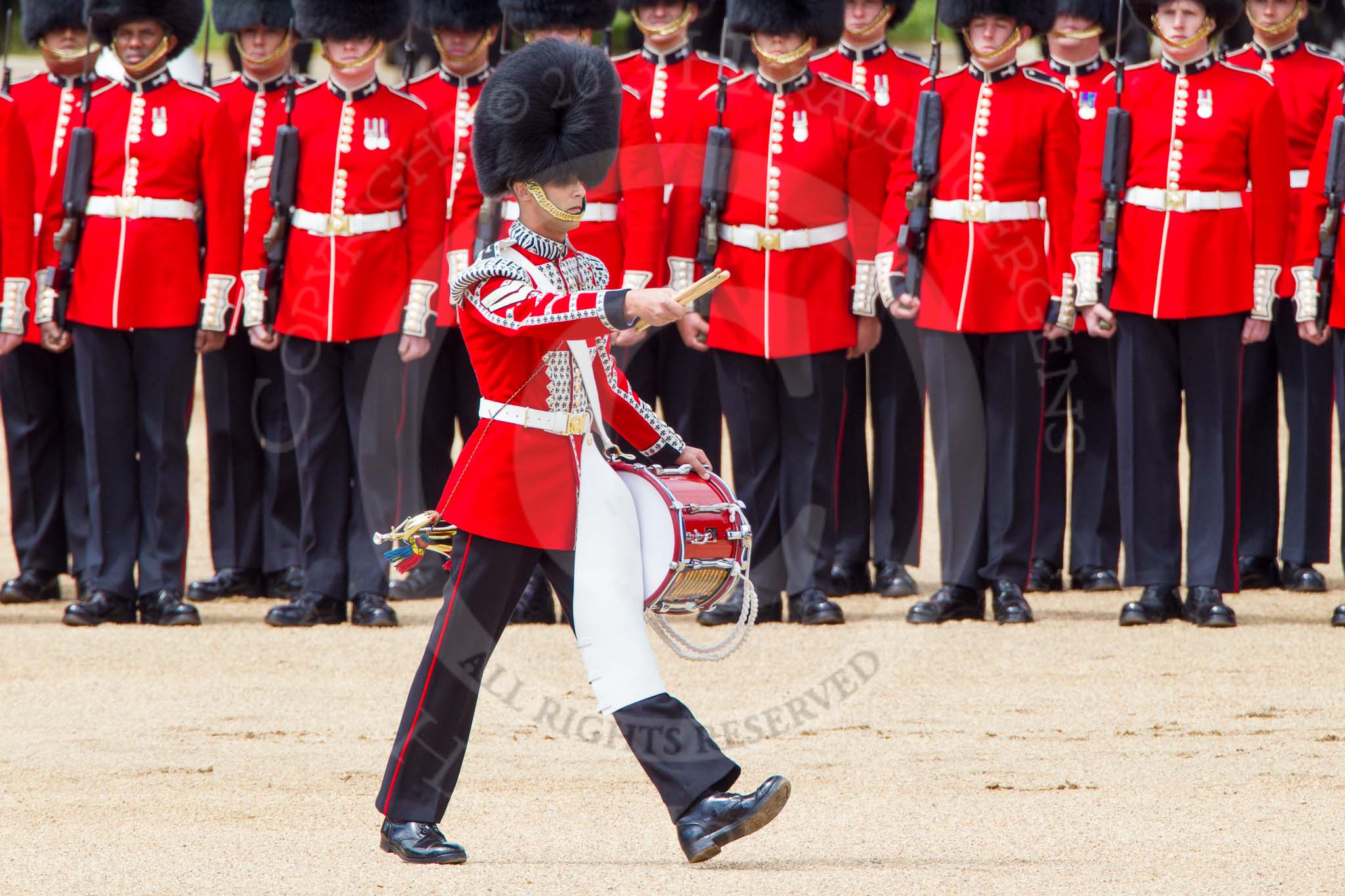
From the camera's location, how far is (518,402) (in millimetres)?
3439

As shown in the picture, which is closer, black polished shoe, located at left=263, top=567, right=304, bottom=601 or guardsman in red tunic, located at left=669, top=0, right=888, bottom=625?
guardsman in red tunic, located at left=669, top=0, right=888, bottom=625

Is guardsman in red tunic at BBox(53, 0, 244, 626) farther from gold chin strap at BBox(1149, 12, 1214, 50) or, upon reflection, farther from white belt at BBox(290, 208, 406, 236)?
gold chin strap at BBox(1149, 12, 1214, 50)

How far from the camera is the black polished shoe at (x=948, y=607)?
5.55m

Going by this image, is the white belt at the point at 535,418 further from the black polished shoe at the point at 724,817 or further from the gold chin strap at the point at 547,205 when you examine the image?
the black polished shoe at the point at 724,817

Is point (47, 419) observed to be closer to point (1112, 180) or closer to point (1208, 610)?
point (1112, 180)

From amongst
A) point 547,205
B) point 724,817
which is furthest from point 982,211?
point 724,817

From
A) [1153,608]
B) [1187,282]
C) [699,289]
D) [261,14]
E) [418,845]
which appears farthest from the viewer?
[261,14]

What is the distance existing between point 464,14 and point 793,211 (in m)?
1.18

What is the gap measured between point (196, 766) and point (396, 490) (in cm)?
176

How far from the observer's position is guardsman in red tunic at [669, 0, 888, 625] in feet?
18.3

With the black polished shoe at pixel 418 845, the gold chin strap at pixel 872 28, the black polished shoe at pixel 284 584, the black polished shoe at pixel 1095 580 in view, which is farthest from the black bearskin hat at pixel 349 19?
the black polished shoe at pixel 418 845

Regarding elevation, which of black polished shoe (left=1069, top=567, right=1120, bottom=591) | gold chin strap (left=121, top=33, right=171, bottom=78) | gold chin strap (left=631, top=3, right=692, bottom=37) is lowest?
black polished shoe (left=1069, top=567, right=1120, bottom=591)

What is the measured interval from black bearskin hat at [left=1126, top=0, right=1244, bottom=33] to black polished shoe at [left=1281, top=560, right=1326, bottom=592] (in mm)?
1544

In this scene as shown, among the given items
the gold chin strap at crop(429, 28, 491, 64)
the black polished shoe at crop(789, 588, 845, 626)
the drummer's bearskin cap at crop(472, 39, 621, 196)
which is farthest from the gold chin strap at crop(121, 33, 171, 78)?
the drummer's bearskin cap at crop(472, 39, 621, 196)
